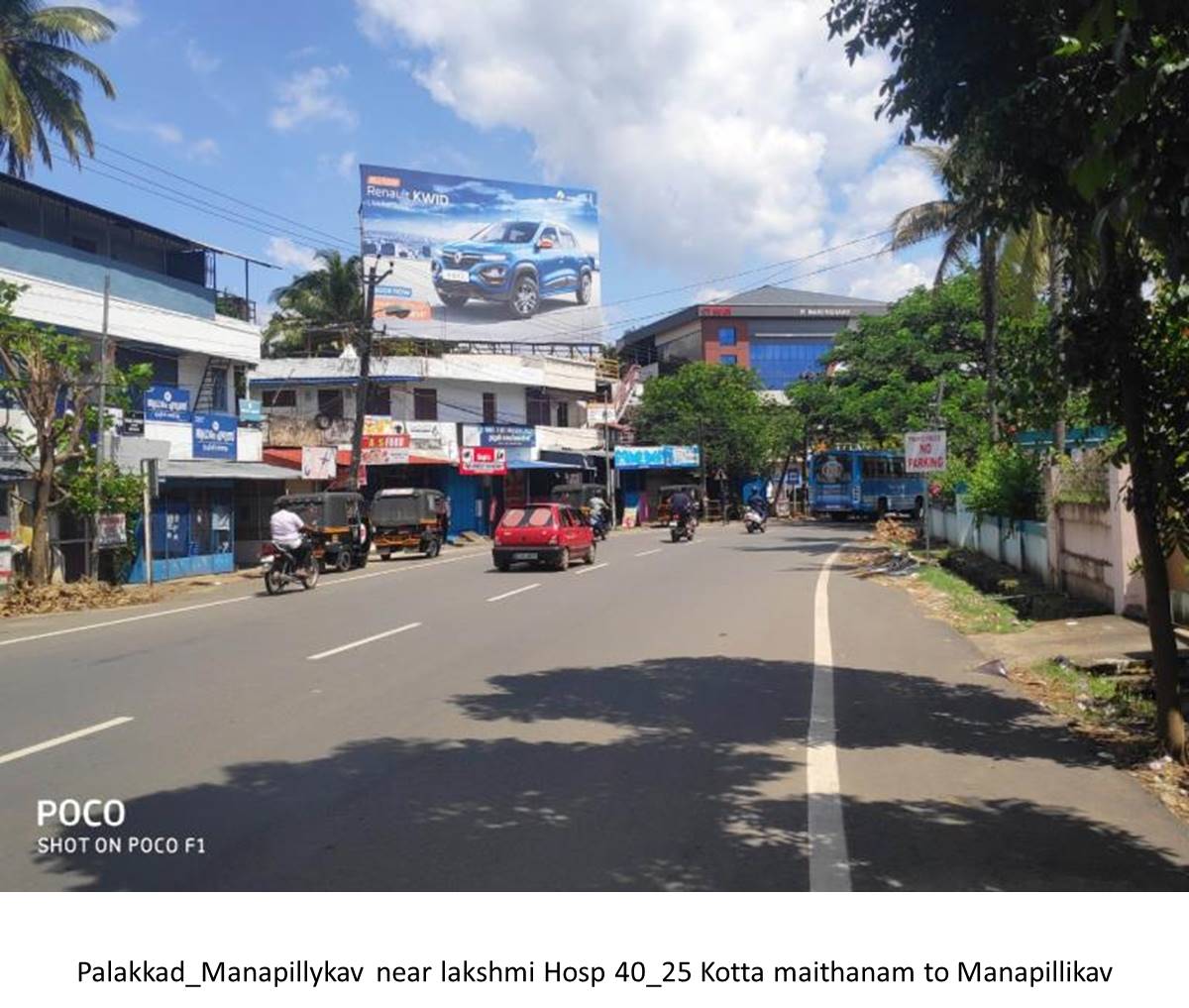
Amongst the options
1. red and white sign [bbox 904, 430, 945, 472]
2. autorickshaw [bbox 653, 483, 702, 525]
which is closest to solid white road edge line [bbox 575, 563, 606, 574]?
red and white sign [bbox 904, 430, 945, 472]

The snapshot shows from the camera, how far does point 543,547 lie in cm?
2341

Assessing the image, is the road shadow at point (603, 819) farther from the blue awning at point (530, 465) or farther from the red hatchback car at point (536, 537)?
the blue awning at point (530, 465)

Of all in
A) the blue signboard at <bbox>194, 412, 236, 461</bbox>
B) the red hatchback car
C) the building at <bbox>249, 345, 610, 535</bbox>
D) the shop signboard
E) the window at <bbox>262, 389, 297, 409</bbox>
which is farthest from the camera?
the shop signboard

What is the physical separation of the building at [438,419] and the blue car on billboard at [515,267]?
296 centimetres

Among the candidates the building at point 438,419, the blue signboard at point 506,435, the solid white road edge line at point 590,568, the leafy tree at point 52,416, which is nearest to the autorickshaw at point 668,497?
the building at point 438,419

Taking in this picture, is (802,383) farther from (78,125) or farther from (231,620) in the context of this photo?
(231,620)

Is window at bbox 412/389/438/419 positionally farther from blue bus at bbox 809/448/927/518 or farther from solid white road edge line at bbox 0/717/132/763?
solid white road edge line at bbox 0/717/132/763

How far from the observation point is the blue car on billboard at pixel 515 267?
48.1m

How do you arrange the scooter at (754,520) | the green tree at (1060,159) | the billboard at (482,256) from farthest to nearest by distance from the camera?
1. the billboard at (482,256)
2. the scooter at (754,520)
3. the green tree at (1060,159)

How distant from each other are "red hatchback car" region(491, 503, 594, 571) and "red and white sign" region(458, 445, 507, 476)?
17407mm

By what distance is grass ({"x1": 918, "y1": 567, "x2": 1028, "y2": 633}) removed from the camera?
45.3 feet

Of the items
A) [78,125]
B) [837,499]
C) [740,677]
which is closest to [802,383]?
[837,499]

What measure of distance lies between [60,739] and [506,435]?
37171 millimetres

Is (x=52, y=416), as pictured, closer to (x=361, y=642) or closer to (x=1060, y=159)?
(x=361, y=642)
